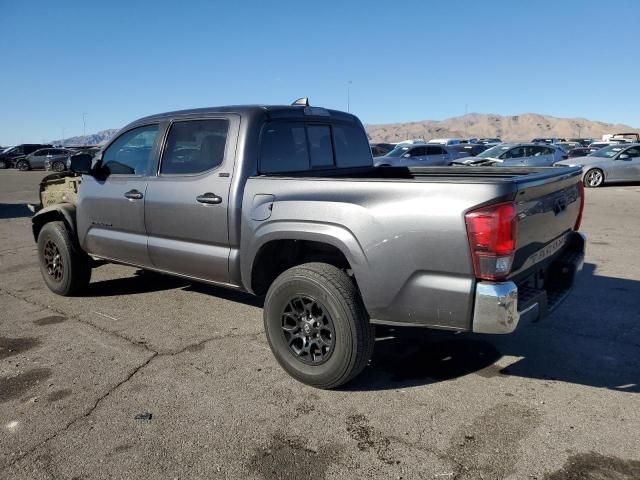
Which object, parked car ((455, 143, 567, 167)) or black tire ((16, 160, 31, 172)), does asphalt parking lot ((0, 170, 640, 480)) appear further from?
black tire ((16, 160, 31, 172))

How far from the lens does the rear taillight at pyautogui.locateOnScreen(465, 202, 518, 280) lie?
2.65 metres

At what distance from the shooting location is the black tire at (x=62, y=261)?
5262 mm

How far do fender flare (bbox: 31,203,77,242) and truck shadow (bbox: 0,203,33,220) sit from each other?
7.71m

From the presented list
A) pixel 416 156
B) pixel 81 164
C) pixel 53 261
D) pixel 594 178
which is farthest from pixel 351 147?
pixel 416 156

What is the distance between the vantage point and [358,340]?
312 centimetres

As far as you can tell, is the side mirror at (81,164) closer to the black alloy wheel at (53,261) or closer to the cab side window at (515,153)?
the black alloy wheel at (53,261)

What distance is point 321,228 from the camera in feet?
10.5

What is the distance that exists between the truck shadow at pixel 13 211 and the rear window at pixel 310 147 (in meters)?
10.7

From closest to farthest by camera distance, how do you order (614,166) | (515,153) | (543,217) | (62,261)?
(543,217), (62,261), (614,166), (515,153)

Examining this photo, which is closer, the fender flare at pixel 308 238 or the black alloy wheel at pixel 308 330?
the fender flare at pixel 308 238

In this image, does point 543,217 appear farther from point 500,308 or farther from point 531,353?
point 531,353

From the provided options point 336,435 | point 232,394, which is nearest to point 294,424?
point 336,435

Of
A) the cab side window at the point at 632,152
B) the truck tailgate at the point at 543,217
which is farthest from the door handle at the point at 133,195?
the cab side window at the point at 632,152

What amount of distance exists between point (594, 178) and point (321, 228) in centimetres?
1672
